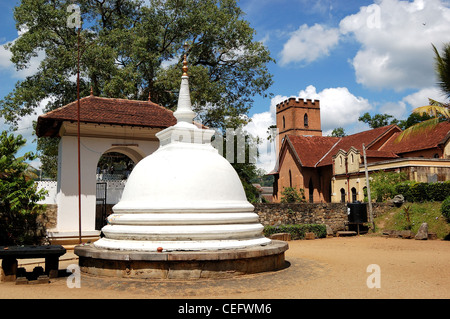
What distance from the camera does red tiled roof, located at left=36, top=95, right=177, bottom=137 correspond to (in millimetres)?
14059

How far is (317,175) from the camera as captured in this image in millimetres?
37688

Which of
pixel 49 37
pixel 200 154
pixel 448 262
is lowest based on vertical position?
pixel 448 262

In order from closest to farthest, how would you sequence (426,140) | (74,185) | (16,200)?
1. (16,200)
2. (74,185)
3. (426,140)

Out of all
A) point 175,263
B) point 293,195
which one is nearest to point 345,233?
point 175,263

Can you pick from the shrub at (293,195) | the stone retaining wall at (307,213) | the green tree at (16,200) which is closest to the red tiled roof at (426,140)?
the shrub at (293,195)

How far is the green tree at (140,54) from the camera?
2048cm

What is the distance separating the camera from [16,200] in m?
12.9

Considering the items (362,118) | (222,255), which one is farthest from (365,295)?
(362,118)

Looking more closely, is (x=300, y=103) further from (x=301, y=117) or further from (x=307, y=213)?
(x=307, y=213)

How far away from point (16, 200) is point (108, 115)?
4.39m

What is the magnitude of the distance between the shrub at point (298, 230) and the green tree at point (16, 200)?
9878mm

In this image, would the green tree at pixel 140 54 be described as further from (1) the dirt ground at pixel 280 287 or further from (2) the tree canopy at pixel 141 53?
(1) the dirt ground at pixel 280 287
